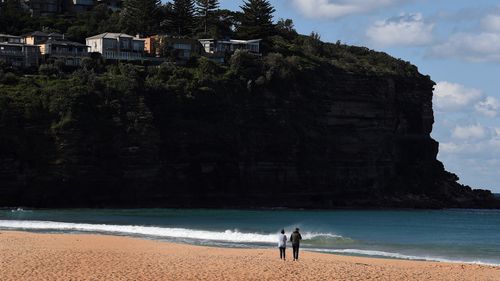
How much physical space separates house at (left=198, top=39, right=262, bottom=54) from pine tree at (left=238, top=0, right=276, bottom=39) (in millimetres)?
9316

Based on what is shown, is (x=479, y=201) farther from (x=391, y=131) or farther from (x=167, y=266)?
(x=167, y=266)

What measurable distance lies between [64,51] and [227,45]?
923 inches

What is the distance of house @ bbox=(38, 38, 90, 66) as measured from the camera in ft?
326

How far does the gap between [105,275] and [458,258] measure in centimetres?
2094

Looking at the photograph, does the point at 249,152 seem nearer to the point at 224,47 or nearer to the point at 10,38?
the point at 224,47

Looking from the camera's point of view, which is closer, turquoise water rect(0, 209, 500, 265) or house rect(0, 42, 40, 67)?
turquoise water rect(0, 209, 500, 265)

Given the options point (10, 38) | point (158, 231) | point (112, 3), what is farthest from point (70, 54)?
point (158, 231)

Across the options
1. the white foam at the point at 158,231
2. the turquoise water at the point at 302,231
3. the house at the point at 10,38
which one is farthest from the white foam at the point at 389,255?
the house at the point at 10,38

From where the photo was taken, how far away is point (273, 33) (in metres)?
129

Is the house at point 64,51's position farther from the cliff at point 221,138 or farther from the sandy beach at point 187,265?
the sandy beach at point 187,265

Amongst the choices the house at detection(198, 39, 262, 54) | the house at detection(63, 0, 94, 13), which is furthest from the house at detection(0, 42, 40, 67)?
the house at detection(63, 0, 94, 13)

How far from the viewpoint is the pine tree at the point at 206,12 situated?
12462cm

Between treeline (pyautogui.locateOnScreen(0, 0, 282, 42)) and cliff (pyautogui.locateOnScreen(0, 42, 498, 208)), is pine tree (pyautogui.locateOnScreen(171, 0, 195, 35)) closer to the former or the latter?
treeline (pyautogui.locateOnScreen(0, 0, 282, 42))

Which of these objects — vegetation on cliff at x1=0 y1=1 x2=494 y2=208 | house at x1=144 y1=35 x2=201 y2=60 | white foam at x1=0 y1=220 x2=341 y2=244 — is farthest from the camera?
house at x1=144 y1=35 x2=201 y2=60
